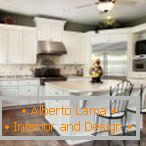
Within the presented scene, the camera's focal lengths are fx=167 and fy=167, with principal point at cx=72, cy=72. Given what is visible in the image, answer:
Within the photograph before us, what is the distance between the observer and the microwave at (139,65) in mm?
4839

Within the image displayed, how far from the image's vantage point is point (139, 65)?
16.3ft

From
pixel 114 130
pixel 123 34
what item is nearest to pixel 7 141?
pixel 114 130

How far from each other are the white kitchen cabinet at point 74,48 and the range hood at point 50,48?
382mm

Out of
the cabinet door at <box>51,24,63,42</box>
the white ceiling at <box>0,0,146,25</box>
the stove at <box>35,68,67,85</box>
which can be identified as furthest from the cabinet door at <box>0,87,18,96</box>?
the white ceiling at <box>0,0,146,25</box>

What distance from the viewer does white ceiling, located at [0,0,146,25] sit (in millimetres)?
4300

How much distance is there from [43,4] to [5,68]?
2265 millimetres

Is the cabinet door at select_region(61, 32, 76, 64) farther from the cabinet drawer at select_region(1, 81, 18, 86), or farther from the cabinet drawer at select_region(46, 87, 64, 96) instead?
the cabinet drawer at select_region(46, 87, 64, 96)

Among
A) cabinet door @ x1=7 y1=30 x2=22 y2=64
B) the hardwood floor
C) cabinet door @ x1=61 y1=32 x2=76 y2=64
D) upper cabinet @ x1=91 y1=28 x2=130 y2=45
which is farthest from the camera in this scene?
cabinet door @ x1=61 y1=32 x2=76 y2=64

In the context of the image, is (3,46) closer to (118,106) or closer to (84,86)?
(84,86)

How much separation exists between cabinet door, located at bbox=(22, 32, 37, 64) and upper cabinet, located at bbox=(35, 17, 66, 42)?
235mm

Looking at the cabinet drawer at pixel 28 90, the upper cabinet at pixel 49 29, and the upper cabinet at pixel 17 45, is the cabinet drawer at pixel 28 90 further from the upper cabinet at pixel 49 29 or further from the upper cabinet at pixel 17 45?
the upper cabinet at pixel 49 29

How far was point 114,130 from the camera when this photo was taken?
305 centimetres

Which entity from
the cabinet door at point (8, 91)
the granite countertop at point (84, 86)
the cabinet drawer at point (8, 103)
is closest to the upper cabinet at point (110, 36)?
the granite countertop at point (84, 86)

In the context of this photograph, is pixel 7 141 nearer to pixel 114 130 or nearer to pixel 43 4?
pixel 114 130
